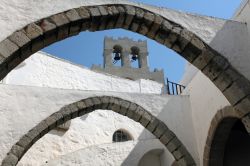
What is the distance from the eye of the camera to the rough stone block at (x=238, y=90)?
4.39 m

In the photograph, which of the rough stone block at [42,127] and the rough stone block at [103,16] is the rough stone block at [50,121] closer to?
the rough stone block at [42,127]

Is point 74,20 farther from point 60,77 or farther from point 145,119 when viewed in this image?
point 60,77

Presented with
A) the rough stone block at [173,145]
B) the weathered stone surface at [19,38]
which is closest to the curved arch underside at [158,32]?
the weathered stone surface at [19,38]

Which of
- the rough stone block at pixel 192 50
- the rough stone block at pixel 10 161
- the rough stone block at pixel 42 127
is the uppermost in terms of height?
the rough stone block at pixel 192 50

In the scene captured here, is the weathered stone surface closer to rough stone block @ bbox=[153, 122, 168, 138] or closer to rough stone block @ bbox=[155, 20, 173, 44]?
rough stone block @ bbox=[155, 20, 173, 44]

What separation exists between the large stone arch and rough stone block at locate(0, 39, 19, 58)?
3.16m

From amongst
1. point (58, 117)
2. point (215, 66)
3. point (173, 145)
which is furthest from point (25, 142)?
point (215, 66)

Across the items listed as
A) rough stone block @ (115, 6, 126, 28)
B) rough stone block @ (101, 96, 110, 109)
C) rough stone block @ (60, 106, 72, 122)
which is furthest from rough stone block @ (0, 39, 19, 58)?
rough stone block @ (101, 96, 110, 109)

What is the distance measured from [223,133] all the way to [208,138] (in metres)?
0.35

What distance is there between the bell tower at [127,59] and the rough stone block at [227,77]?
Result: 1789cm

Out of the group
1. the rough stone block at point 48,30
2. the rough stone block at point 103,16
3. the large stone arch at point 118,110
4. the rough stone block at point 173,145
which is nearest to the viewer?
the rough stone block at point 48,30

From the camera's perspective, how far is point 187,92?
8.09m

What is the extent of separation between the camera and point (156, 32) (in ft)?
14.8

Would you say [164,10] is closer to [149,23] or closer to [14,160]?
[149,23]
